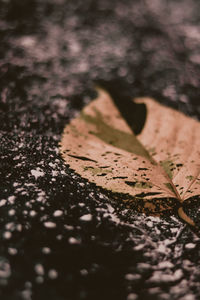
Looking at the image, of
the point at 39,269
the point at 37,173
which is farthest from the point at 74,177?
the point at 39,269

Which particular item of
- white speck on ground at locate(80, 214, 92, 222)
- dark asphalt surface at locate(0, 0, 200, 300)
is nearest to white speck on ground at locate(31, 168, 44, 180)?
dark asphalt surface at locate(0, 0, 200, 300)

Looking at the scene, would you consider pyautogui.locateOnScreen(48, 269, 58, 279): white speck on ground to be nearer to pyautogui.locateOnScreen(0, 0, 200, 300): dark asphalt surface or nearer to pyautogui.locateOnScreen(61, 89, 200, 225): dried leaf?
pyautogui.locateOnScreen(0, 0, 200, 300): dark asphalt surface

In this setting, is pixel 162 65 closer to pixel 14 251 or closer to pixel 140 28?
pixel 140 28

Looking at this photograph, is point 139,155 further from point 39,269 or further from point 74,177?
point 39,269

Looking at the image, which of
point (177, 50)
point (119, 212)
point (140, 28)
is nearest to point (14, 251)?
point (119, 212)

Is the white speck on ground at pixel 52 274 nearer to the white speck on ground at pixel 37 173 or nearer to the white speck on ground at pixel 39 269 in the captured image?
the white speck on ground at pixel 39 269
